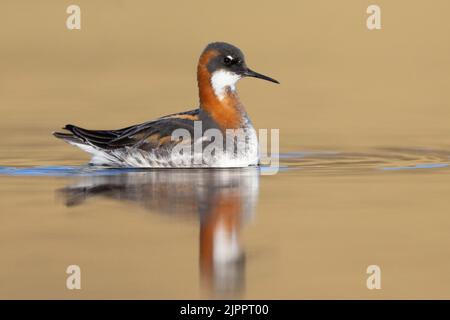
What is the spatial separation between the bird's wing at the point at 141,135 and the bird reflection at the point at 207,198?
1.83ft

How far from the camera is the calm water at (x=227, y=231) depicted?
9797mm

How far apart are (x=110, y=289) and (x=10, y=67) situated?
2168cm

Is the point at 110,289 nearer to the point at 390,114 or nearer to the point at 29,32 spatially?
the point at 390,114

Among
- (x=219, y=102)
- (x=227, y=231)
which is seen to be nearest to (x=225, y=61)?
(x=219, y=102)

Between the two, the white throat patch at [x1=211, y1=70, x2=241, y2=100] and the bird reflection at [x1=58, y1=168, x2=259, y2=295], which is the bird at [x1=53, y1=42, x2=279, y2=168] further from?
the bird reflection at [x1=58, y1=168, x2=259, y2=295]

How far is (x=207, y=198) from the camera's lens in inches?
537

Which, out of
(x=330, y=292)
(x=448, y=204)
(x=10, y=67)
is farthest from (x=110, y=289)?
(x=10, y=67)

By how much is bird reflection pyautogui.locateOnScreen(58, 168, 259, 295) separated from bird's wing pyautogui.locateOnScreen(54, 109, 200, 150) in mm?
558

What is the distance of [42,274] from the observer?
10.1 m

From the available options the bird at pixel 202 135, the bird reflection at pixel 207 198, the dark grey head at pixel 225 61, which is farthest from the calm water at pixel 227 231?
the dark grey head at pixel 225 61

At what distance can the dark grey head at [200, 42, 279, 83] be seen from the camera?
16.8 m

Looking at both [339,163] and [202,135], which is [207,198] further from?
[339,163]

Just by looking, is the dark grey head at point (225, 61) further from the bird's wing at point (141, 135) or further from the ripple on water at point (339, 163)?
the ripple on water at point (339, 163)

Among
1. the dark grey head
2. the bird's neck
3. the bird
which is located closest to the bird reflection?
the bird
